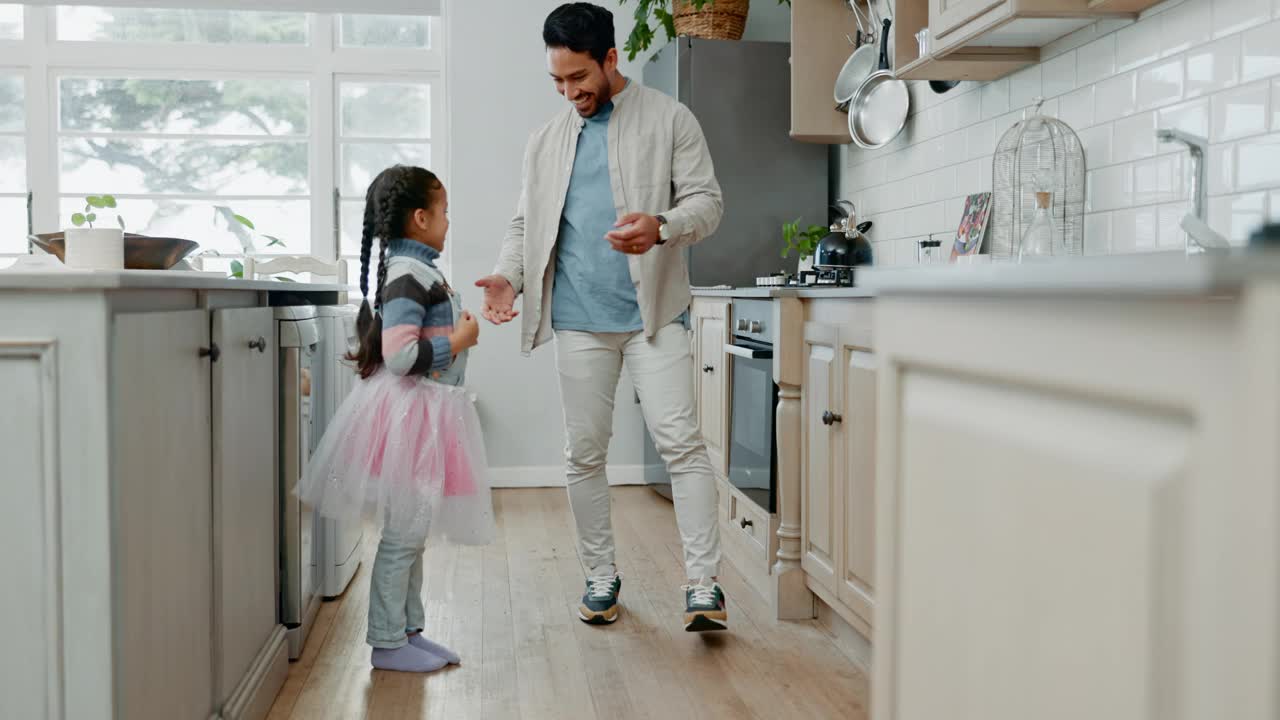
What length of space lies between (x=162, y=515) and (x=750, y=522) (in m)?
1.85

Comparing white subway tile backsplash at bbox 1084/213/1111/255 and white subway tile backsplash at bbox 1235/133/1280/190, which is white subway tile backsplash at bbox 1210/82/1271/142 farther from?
white subway tile backsplash at bbox 1084/213/1111/255

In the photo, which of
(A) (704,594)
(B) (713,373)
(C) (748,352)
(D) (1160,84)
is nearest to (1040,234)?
(D) (1160,84)

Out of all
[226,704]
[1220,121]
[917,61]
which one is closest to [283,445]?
[226,704]

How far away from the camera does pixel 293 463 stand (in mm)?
2268

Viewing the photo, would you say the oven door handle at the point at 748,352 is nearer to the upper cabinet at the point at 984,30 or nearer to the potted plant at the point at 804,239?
the potted plant at the point at 804,239

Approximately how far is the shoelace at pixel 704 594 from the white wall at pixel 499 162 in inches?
85.9

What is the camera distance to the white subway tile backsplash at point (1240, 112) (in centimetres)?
171

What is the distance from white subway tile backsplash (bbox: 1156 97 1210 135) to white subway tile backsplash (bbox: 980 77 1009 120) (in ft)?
2.17

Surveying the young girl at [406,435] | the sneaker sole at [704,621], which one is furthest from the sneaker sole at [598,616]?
the young girl at [406,435]

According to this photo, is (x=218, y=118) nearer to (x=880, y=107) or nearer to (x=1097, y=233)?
(x=880, y=107)

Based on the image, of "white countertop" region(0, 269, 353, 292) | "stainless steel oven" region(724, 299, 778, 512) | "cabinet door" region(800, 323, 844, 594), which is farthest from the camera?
"stainless steel oven" region(724, 299, 778, 512)

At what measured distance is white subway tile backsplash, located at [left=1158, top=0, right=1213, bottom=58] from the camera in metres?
1.86

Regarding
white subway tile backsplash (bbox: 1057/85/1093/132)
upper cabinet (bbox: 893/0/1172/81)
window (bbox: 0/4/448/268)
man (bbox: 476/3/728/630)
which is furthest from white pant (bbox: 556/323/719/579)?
window (bbox: 0/4/448/268)

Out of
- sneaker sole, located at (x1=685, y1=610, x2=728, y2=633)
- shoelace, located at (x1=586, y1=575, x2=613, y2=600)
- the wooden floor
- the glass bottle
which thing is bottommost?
the wooden floor
